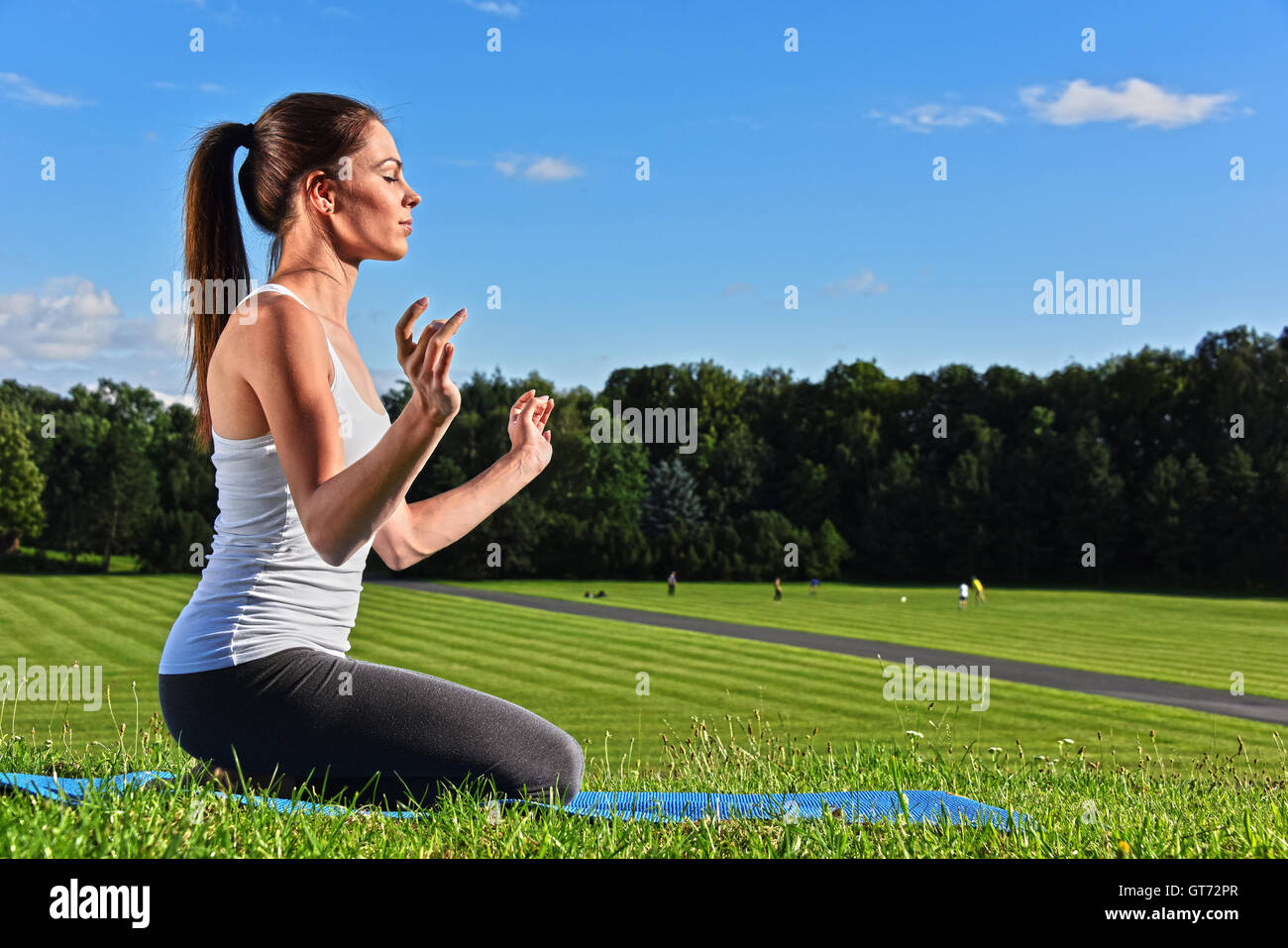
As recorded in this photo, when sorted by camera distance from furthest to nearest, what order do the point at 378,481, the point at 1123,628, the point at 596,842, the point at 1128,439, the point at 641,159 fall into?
the point at 1128,439
the point at 1123,628
the point at 641,159
the point at 596,842
the point at 378,481

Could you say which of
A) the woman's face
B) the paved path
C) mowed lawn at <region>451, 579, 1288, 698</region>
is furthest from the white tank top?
mowed lawn at <region>451, 579, 1288, 698</region>

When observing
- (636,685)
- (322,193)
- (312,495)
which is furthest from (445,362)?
(636,685)

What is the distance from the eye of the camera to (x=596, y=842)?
2.96 meters

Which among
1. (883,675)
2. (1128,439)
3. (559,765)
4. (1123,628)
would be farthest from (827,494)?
(559,765)

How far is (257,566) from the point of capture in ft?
9.72

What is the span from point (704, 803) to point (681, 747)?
233 centimetres

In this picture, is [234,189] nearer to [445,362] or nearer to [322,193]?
[322,193]

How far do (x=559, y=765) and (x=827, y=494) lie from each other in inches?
3151

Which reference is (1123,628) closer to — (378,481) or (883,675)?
(883,675)

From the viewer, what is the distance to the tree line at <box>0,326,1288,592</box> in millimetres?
66688

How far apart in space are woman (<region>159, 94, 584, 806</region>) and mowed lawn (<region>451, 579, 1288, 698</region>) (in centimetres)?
2485
